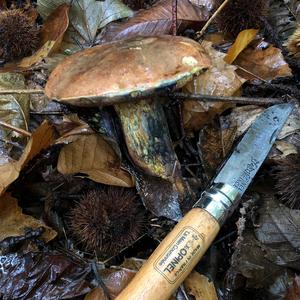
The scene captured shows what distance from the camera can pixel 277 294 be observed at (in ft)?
4.32

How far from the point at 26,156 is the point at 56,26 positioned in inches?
27.3

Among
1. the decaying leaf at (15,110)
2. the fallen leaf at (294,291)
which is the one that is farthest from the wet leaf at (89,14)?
the fallen leaf at (294,291)

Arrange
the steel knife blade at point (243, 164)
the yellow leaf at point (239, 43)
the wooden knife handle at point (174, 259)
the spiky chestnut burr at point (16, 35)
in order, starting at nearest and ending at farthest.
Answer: the wooden knife handle at point (174, 259)
the steel knife blade at point (243, 164)
the yellow leaf at point (239, 43)
the spiky chestnut burr at point (16, 35)

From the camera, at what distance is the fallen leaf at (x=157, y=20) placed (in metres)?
1.79

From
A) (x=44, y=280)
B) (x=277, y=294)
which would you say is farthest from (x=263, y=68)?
(x=44, y=280)

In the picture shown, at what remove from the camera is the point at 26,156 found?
142cm

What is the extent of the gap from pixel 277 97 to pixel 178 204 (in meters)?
0.53

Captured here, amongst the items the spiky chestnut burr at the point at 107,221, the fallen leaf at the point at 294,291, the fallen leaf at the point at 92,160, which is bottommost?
the fallen leaf at the point at 294,291

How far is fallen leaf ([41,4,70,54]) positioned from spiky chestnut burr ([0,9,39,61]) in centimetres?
4

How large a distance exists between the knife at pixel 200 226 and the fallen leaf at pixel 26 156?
0.51 metres

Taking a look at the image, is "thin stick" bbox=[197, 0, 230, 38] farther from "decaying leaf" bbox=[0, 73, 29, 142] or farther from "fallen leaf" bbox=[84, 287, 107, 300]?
"fallen leaf" bbox=[84, 287, 107, 300]

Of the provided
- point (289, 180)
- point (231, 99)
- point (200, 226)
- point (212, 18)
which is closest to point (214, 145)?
point (231, 99)

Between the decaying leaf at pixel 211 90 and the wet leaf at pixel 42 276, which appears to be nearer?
the wet leaf at pixel 42 276

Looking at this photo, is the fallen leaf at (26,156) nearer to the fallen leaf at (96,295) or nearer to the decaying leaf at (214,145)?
the fallen leaf at (96,295)
